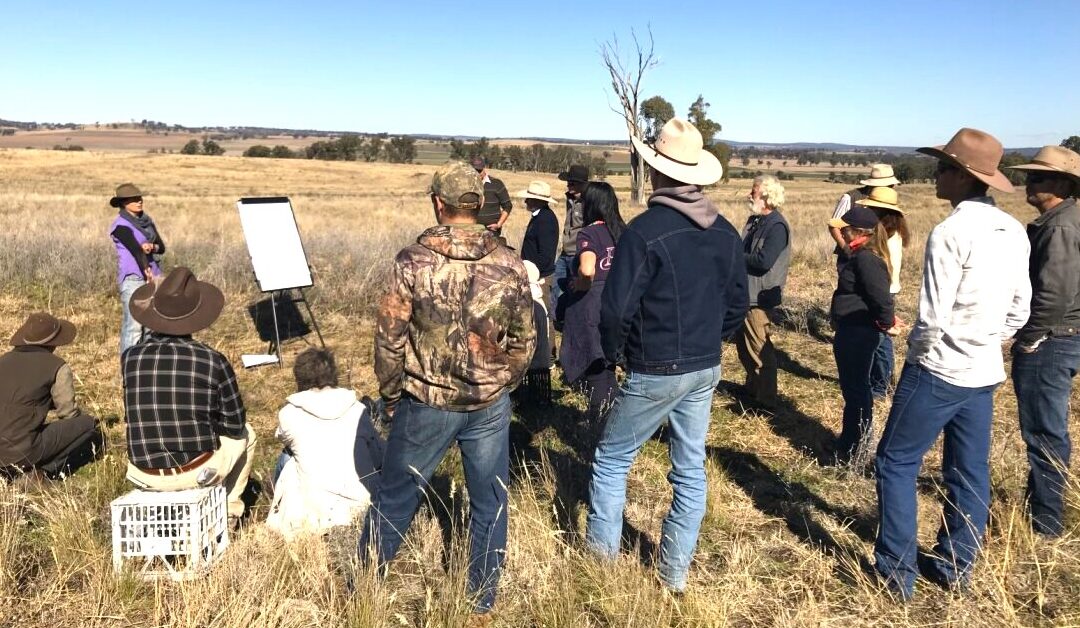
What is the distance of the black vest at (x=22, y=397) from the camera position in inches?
151

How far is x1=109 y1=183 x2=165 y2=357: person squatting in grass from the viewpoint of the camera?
5.97 meters

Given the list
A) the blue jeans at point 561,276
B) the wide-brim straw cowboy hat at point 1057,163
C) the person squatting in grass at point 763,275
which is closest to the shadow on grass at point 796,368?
the person squatting in grass at point 763,275

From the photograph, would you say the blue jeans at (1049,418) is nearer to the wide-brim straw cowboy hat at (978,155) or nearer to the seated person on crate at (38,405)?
the wide-brim straw cowboy hat at (978,155)

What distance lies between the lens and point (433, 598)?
9.43 feet

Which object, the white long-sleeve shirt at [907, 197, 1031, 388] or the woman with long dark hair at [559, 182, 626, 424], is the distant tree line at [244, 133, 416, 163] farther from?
the white long-sleeve shirt at [907, 197, 1031, 388]

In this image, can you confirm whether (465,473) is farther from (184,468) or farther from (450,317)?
(184,468)

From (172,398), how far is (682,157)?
256 centimetres

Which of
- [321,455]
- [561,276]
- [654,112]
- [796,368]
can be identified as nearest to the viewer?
[321,455]

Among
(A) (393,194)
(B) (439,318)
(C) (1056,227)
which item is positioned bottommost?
(A) (393,194)

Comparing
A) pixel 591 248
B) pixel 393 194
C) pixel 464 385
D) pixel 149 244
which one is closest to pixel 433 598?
pixel 464 385

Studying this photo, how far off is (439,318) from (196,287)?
1.58 meters

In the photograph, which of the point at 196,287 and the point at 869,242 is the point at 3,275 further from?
the point at 869,242

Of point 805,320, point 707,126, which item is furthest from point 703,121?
point 805,320

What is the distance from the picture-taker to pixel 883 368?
5.47 metres
